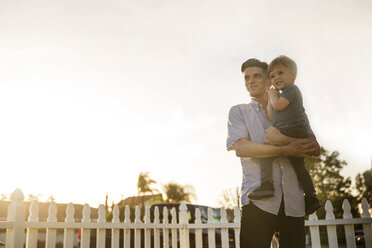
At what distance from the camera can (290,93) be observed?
2109 millimetres

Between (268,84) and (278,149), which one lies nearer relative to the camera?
(278,149)

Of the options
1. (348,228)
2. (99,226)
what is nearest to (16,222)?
(99,226)

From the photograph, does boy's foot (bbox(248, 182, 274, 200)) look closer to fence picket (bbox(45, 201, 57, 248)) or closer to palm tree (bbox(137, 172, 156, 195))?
fence picket (bbox(45, 201, 57, 248))

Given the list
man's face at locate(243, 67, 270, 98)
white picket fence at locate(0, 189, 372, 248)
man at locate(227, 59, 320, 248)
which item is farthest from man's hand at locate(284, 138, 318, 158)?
white picket fence at locate(0, 189, 372, 248)

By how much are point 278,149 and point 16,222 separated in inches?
150

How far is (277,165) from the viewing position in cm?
207

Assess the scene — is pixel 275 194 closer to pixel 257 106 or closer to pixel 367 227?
pixel 257 106

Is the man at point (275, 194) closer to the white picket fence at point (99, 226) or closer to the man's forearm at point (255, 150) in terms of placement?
the man's forearm at point (255, 150)

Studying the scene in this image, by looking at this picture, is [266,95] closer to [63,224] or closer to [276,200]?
[276,200]

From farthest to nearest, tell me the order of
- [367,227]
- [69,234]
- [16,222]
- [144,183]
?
[144,183] < [367,227] < [69,234] < [16,222]

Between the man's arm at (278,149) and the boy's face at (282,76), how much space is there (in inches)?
15.9

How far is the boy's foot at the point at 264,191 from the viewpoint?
1.98 m

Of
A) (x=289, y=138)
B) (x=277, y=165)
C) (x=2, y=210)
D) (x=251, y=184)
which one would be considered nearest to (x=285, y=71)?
(x=289, y=138)

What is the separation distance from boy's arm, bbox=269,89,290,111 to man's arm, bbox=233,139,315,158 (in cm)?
23
